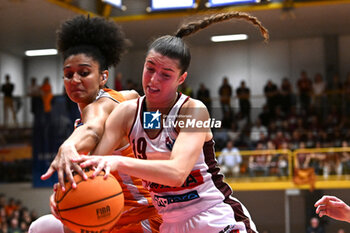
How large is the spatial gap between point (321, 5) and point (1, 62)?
36.1ft

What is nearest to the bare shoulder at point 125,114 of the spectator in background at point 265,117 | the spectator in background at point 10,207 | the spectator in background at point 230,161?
the spectator in background at point 230,161

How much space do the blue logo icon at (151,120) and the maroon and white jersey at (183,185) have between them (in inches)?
0.7

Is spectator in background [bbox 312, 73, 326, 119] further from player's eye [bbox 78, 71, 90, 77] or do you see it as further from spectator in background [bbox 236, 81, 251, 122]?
player's eye [bbox 78, 71, 90, 77]

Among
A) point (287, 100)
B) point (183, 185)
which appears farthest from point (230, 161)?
point (183, 185)

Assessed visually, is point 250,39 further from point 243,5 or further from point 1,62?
point 1,62

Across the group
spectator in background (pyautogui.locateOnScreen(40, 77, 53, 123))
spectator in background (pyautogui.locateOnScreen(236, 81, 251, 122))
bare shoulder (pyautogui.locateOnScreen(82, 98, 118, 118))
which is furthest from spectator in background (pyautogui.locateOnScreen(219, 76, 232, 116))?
bare shoulder (pyautogui.locateOnScreen(82, 98, 118, 118))

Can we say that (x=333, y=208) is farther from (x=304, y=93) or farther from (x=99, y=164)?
(x=304, y=93)

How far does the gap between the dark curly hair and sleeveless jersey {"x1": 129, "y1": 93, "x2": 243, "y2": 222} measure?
0.69 metres

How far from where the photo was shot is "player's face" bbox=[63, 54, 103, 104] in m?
3.03

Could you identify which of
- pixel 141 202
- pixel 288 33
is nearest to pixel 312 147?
pixel 288 33

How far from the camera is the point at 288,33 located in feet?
54.0

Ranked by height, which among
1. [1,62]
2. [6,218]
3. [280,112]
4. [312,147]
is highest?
[1,62]

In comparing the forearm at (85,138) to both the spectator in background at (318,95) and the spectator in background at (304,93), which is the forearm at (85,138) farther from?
the spectator in background at (304,93)

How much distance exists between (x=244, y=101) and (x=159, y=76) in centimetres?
1247
